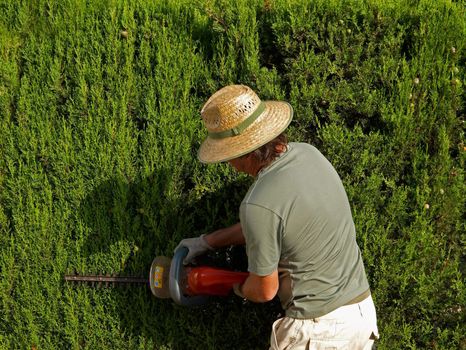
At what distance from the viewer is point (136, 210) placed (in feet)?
13.5

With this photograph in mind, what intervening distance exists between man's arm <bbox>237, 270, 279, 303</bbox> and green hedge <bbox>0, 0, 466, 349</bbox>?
100cm

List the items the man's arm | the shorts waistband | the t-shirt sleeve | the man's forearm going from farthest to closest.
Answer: the man's forearm → the shorts waistband → the man's arm → the t-shirt sleeve

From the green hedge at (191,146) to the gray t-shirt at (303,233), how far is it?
30.4 inches

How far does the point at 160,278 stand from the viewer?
3680mm

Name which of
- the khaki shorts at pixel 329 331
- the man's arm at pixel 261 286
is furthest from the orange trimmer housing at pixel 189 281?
the khaki shorts at pixel 329 331

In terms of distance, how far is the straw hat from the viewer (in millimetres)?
2936

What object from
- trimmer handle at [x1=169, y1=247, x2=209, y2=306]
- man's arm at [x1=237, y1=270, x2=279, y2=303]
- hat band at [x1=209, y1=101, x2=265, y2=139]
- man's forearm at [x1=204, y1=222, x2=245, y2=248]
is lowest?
trimmer handle at [x1=169, y1=247, x2=209, y2=306]

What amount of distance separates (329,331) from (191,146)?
1.67 m

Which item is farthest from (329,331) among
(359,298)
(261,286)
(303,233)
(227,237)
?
(227,237)

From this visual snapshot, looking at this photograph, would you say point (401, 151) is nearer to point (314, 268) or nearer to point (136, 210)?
point (314, 268)

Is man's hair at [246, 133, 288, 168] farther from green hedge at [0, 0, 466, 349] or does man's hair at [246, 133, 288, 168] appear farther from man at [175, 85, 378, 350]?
green hedge at [0, 0, 466, 349]

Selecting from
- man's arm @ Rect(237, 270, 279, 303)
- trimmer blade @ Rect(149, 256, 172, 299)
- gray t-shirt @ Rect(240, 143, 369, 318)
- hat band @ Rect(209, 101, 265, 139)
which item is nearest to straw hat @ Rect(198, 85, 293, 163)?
hat band @ Rect(209, 101, 265, 139)

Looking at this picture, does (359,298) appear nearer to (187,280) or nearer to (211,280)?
(211,280)

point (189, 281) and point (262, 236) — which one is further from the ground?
point (262, 236)
